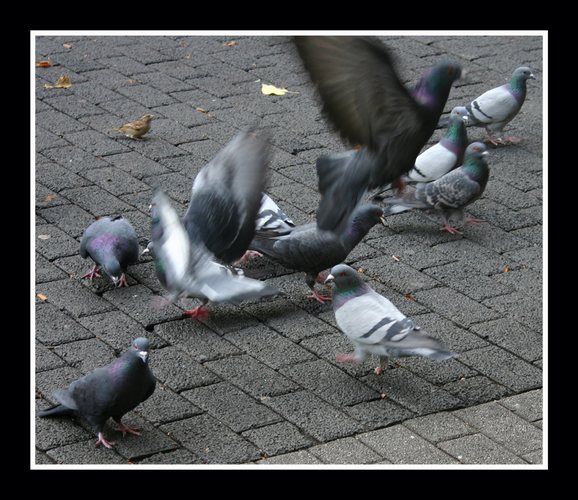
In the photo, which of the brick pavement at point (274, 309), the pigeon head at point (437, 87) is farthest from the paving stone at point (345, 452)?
the pigeon head at point (437, 87)

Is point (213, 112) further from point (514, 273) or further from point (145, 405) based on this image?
point (145, 405)

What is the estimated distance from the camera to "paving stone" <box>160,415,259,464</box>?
4.52 m

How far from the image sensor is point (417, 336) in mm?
4914

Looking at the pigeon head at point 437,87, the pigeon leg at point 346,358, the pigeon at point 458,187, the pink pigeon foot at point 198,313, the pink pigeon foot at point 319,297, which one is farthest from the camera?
the pigeon at point 458,187

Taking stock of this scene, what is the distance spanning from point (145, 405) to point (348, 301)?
1.09m

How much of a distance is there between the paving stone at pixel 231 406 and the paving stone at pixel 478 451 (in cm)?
80

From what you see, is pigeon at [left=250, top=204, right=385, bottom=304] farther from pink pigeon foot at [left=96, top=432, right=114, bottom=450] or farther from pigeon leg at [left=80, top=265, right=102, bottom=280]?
pink pigeon foot at [left=96, top=432, right=114, bottom=450]

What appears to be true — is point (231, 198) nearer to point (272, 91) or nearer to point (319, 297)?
point (319, 297)

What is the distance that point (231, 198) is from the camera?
4.24m

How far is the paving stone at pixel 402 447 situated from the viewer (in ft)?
14.8

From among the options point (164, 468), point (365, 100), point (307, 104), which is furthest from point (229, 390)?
point (307, 104)

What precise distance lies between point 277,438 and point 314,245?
52.7 inches

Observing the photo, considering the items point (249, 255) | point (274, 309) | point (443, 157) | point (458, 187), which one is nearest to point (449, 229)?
point (458, 187)

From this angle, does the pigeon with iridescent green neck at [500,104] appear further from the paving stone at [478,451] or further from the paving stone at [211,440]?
the paving stone at [211,440]
